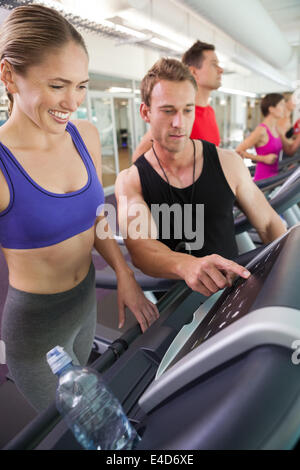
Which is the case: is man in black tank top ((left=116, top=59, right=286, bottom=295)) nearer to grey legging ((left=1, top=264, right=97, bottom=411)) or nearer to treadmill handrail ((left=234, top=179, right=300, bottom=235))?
treadmill handrail ((left=234, top=179, right=300, bottom=235))

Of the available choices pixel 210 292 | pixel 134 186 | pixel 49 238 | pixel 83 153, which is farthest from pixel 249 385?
pixel 134 186

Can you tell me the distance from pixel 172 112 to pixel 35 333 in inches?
40.7

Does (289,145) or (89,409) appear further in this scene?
(289,145)

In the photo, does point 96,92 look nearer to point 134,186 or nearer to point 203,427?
point 134,186

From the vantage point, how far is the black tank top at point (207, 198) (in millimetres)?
1346

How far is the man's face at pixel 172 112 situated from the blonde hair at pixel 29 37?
23.0 inches

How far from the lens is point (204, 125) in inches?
86.3

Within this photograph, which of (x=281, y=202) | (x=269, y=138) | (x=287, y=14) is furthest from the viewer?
(x=287, y=14)

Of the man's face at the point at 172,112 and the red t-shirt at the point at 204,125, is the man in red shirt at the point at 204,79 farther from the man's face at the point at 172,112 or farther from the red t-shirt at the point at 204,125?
the man's face at the point at 172,112

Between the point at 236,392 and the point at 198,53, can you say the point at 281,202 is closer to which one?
the point at 198,53

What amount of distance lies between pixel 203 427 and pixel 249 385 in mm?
54

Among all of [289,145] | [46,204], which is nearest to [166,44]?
[289,145]

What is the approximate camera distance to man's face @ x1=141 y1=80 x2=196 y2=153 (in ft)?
4.34

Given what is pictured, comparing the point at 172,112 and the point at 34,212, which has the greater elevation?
the point at 172,112
